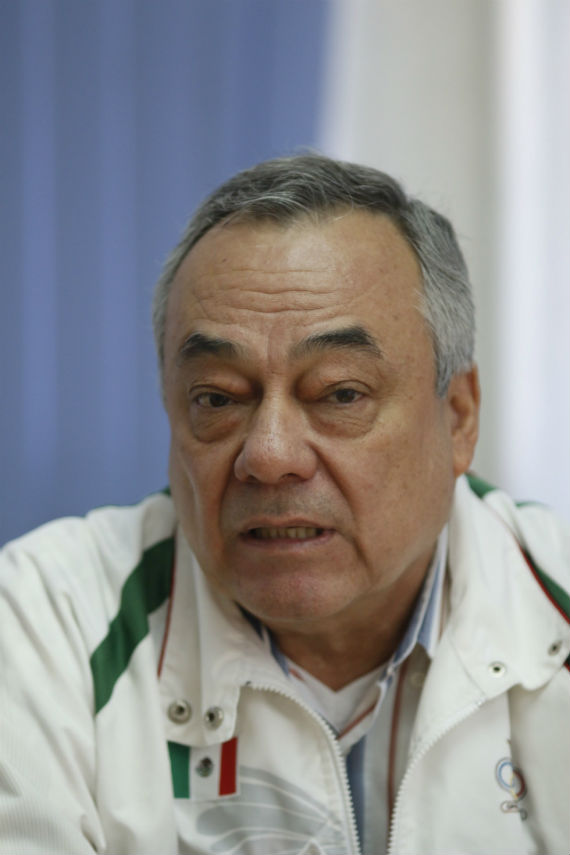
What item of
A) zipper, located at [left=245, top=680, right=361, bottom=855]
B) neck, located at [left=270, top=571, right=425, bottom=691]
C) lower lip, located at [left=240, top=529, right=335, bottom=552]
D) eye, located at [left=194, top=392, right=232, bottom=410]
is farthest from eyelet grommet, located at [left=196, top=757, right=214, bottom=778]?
eye, located at [left=194, top=392, right=232, bottom=410]

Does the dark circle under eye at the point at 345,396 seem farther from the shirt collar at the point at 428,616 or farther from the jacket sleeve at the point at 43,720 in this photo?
the jacket sleeve at the point at 43,720

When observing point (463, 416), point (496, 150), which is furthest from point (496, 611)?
point (496, 150)

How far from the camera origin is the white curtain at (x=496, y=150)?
2.38 m

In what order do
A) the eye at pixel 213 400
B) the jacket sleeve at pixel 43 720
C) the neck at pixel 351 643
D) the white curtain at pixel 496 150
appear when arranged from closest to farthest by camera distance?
the jacket sleeve at pixel 43 720 < the eye at pixel 213 400 < the neck at pixel 351 643 < the white curtain at pixel 496 150

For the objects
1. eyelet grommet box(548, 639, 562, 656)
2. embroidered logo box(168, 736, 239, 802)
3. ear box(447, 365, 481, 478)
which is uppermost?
ear box(447, 365, 481, 478)

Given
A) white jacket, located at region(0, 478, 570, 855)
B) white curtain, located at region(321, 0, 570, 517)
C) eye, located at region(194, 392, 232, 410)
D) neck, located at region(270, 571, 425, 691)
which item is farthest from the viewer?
white curtain, located at region(321, 0, 570, 517)

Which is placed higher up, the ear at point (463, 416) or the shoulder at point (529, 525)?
the ear at point (463, 416)

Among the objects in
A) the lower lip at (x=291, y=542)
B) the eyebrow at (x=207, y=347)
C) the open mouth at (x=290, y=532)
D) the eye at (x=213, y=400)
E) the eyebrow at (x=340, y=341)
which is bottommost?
the lower lip at (x=291, y=542)

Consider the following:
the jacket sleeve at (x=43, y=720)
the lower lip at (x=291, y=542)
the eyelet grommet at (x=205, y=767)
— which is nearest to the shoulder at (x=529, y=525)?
the lower lip at (x=291, y=542)

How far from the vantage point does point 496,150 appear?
2439mm

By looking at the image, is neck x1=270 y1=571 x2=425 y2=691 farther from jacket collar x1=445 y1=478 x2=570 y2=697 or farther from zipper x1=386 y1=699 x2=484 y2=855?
zipper x1=386 y1=699 x2=484 y2=855

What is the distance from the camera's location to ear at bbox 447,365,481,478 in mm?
1490

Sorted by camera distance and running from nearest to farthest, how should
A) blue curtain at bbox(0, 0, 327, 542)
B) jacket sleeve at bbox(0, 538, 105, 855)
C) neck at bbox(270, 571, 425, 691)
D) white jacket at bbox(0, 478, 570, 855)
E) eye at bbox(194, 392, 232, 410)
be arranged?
jacket sleeve at bbox(0, 538, 105, 855) < white jacket at bbox(0, 478, 570, 855) < eye at bbox(194, 392, 232, 410) < neck at bbox(270, 571, 425, 691) < blue curtain at bbox(0, 0, 327, 542)

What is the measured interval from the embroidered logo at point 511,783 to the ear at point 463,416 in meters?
0.49
